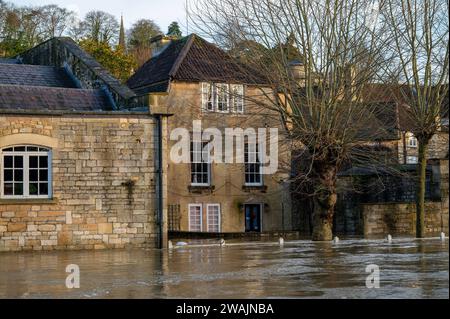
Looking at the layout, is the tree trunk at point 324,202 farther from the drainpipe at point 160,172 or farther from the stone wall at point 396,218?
the stone wall at point 396,218

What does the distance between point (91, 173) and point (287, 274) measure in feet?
34.4

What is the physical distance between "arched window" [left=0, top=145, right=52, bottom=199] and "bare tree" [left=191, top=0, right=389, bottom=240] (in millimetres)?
6657

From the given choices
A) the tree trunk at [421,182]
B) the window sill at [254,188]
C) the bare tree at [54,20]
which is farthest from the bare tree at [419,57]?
the bare tree at [54,20]

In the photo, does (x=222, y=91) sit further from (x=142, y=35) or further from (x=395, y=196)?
(x=142, y=35)

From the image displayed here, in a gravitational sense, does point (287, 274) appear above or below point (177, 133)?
below

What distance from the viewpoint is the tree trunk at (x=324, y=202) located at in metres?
24.8

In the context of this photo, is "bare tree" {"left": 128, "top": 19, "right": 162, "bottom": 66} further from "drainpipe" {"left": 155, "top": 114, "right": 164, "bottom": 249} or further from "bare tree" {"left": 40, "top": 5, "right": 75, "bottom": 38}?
"drainpipe" {"left": 155, "top": 114, "right": 164, "bottom": 249}

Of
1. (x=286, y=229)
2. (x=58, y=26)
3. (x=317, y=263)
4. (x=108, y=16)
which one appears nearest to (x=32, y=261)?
(x=317, y=263)

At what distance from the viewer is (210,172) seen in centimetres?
3581

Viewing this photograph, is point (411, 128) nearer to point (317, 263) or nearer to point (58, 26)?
point (317, 263)

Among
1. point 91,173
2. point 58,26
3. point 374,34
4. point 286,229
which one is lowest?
point 286,229

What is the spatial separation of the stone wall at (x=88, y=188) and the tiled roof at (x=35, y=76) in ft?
21.6

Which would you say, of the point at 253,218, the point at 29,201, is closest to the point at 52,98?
the point at 29,201

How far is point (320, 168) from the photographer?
2491 cm
